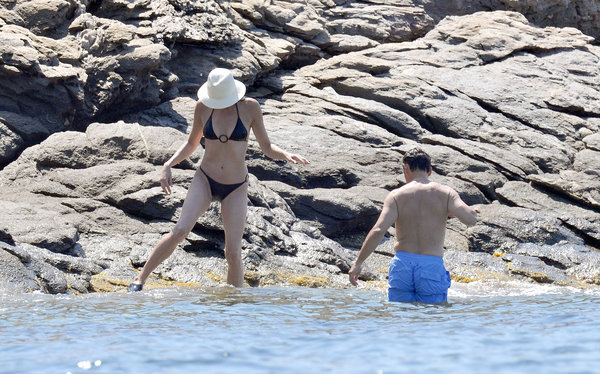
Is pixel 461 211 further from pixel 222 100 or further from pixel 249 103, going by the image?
pixel 222 100

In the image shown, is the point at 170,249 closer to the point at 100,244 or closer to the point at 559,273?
the point at 100,244

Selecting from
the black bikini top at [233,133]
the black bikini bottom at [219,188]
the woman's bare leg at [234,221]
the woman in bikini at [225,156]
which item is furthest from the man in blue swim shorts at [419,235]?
the black bikini top at [233,133]

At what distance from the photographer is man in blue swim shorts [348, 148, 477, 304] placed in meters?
8.23

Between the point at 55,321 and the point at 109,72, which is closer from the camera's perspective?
the point at 55,321

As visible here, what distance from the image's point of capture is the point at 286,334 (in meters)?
6.64

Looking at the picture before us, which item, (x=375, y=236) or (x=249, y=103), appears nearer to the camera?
(x=375, y=236)

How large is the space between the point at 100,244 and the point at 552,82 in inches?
551

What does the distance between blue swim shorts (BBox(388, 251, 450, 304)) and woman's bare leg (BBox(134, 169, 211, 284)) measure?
1985 mm

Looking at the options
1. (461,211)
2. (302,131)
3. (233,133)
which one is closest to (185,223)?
(233,133)

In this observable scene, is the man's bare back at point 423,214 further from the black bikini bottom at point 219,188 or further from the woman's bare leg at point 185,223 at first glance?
the woman's bare leg at point 185,223

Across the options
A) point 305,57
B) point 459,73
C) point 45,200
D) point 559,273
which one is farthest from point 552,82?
point 45,200

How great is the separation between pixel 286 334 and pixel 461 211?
2.34 m

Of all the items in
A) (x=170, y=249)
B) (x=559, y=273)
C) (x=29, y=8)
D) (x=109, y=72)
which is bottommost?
(x=559, y=273)

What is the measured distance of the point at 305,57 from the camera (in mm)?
22281
